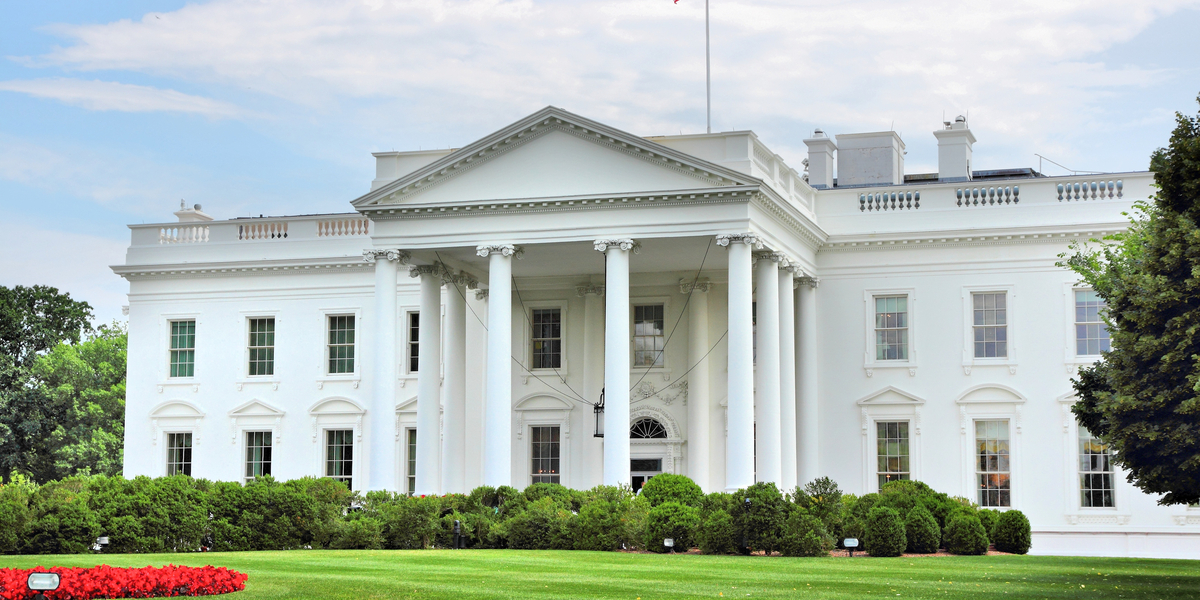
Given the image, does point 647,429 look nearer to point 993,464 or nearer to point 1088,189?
point 993,464

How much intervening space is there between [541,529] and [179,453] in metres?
18.7

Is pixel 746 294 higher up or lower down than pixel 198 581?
higher up

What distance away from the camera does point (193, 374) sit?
4041 centimetres

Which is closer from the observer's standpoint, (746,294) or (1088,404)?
(1088,404)

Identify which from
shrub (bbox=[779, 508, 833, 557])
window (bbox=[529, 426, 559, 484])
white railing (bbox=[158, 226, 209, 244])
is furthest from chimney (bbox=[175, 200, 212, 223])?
shrub (bbox=[779, 508, 833, 557])

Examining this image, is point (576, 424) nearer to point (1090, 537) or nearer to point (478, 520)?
point (478, 520)

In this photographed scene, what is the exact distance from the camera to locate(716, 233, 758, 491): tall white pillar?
2903 cm

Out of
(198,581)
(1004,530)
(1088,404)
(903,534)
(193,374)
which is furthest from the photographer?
(193,374)

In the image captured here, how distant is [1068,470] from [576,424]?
45.6ft

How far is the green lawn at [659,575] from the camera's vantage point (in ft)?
54.2

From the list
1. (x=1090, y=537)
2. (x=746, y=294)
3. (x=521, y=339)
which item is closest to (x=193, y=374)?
(x=521, y=339)

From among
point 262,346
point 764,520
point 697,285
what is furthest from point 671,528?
point 262,346

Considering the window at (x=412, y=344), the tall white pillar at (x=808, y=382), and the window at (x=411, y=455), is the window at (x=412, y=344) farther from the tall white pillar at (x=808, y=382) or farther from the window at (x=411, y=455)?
the tall white pillar at (x=808, y=382)

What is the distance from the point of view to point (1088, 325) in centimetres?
3403
